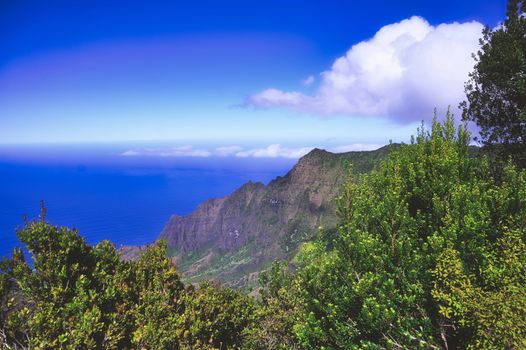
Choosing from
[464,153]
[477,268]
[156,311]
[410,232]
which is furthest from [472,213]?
[156,311]

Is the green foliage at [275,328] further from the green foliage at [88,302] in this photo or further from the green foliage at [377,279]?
the green foliage at [377,279]

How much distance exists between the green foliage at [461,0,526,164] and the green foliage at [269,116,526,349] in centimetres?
1051

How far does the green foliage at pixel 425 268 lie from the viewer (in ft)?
44.7

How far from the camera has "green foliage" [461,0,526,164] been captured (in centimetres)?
2744

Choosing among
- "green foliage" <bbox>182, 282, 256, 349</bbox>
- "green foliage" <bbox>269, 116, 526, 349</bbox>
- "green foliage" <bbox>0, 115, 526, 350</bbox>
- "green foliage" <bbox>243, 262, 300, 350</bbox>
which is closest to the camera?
"green foliage" <bbox>269, 116, 526, 349</bbox>

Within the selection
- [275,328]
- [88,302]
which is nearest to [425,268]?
[275,328]

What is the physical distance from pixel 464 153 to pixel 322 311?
1478cm

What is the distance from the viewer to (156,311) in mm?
21188

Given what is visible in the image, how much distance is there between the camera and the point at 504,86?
2861cm

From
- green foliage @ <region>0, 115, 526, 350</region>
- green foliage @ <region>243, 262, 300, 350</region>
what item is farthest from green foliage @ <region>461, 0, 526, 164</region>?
green foliage @ <region>243, 262, 300, 350</region>

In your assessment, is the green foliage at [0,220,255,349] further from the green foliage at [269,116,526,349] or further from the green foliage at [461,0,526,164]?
the green foliage at [461,0,526,164]

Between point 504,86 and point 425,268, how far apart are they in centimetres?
2072

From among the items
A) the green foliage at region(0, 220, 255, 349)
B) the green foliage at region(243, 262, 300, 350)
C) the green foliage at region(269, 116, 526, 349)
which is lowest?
the green foliage at region(243, 262, 300, 350)

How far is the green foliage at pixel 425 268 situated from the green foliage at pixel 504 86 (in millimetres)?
10506
